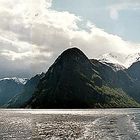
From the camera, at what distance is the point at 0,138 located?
95312mm

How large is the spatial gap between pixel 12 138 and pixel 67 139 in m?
14.2

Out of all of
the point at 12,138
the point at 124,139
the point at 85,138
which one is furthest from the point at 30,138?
the point at 124,139

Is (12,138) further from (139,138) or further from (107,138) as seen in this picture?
(139,138)

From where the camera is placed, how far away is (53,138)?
95.5 metres

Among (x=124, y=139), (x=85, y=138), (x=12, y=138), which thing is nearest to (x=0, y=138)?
(x=12, y=138)

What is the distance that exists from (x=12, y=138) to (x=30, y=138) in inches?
180

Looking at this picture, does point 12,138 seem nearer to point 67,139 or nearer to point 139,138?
point 67,139

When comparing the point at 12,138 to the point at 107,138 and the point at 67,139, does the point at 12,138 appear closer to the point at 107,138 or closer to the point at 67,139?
the point at 67,139

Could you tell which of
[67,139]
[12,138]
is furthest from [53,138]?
[12,138]

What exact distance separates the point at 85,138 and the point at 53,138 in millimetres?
8235

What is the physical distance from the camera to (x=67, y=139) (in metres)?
93.4

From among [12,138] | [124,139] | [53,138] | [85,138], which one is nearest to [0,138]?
[12,138]

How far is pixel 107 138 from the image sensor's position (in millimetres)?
92562

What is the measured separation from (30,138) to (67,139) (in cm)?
972
